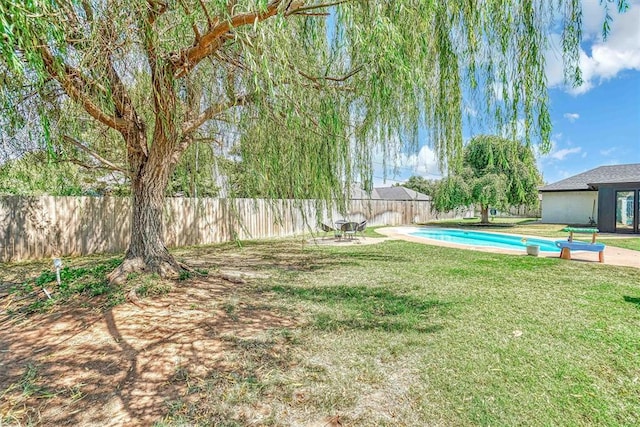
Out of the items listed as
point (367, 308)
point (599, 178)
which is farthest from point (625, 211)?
point (367, 308)

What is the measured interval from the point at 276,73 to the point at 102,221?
824 centimetres

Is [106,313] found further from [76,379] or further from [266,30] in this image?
[266,30]

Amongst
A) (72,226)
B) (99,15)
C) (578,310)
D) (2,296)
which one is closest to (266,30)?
(99,15)

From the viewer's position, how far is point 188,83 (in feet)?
13.9

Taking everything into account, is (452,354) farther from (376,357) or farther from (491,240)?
(491,240)

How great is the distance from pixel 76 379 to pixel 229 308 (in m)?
1.74

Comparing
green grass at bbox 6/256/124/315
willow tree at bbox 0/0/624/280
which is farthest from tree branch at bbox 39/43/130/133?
green grass at bbox 6/256/124/315

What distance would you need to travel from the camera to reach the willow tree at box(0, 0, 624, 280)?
2.65m

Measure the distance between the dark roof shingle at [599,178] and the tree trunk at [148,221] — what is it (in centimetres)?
1799

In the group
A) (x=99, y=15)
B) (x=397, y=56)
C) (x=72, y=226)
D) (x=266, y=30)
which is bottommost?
(x=72, y=226)

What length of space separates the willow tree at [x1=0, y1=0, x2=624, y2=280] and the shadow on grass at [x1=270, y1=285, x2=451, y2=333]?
165cm

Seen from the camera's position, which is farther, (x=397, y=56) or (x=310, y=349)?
(x=310, y=349)

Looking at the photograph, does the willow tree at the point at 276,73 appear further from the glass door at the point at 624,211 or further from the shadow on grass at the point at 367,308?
the glass door at the point at 624,211

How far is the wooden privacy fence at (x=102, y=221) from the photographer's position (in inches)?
247
